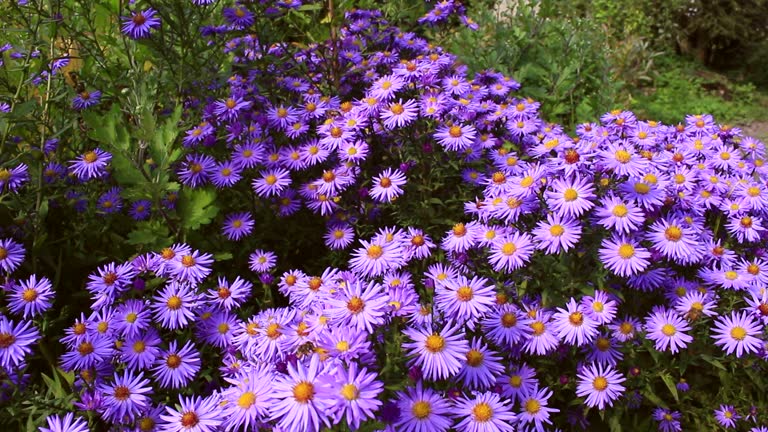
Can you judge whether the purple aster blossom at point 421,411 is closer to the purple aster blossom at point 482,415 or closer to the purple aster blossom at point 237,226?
the purple aster blossom at point 482,415

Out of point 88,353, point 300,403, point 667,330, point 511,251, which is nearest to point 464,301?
point 511,251

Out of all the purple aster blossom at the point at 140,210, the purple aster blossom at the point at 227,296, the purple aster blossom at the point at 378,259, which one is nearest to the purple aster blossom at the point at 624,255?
the purple aster blossom at the point at 378,259

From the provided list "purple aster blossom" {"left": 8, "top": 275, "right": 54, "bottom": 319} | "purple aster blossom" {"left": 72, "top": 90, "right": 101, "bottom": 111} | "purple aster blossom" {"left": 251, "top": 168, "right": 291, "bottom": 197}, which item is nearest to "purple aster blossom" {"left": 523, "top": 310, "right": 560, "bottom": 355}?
"purple aster blossom" {"left": 251, "top": 168, "right": 291, "bottom": 197}

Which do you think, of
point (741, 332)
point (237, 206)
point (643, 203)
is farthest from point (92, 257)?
point (741, 332)

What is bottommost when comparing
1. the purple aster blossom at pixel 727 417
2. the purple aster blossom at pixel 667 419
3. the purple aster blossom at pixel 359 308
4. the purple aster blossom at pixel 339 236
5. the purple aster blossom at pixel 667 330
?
the purple aster blossom at pixel 727 417

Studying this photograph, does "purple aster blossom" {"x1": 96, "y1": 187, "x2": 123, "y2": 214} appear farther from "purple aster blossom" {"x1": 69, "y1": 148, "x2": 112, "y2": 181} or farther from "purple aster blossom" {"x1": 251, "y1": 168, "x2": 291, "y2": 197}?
"purple aster blossom" {"x1": 251, "y1": 168, "x2": 291, "y2": 197}

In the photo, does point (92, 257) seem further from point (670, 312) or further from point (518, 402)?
point (670, 312)
